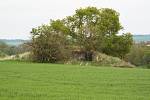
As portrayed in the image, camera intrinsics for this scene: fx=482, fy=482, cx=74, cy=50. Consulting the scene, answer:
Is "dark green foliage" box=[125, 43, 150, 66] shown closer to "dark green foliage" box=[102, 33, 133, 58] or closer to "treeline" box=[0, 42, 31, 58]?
"dark green foliage" box=[102, 33, 133, 58]

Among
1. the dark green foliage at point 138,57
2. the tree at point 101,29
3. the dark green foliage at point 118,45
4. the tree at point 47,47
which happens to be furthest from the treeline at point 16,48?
the dark green foliage at point 138,57

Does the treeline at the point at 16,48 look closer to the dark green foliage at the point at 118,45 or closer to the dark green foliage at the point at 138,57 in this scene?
the dark green foliage at the point at 118,45

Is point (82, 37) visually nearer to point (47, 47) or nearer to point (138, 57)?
point (47, 47)

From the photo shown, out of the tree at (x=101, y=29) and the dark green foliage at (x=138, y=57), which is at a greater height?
the tree at (x=101, y=29)

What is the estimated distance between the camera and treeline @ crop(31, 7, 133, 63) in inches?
1757

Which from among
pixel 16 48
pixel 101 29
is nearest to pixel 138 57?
pixel 101 29

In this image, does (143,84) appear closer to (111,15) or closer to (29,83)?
(29,83)

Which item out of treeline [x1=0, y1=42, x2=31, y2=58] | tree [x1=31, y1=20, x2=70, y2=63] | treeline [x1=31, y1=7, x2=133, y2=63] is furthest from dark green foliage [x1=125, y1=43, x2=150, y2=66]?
tree [x1=31, y1=20, x2=70, y2=63]

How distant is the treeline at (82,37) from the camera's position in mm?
44625

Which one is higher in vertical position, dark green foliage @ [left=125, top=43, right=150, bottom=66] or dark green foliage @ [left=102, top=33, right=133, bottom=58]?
dark green foliage @ [left=102, top=33, right=133, bottom=58]

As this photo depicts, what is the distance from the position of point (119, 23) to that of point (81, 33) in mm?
5234

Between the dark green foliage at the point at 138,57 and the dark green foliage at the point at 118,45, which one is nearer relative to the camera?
the dark green foliage at the point at 118,45

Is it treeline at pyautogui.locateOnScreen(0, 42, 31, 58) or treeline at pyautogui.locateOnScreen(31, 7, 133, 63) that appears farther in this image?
treeline at pyautogui.locateOnScreen(0, 42, 31, 58)

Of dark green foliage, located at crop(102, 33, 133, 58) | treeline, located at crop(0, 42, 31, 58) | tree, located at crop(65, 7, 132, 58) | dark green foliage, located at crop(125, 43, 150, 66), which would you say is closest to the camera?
treeline, located at crop(0, 42, 31, 58)
